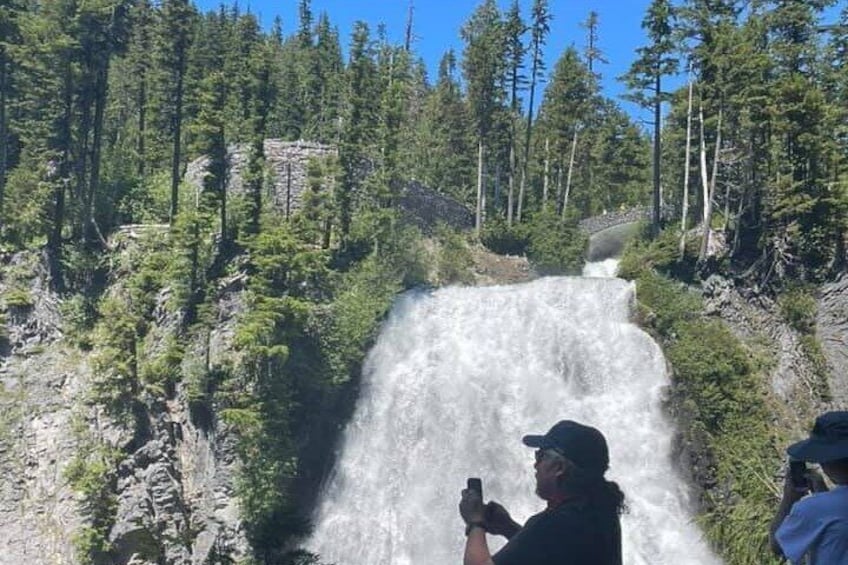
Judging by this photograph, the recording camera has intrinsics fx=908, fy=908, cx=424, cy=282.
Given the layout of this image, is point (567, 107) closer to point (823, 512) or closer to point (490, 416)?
point (490, 416)

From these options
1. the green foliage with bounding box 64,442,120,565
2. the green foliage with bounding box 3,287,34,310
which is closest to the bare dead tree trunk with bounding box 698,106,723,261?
the green foliage with bounding box 64,442,120,565

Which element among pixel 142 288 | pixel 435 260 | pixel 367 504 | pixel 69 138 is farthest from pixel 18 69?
pixel 367 504

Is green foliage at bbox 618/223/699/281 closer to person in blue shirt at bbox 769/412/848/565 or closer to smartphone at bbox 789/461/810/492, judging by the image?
smartphone at bbox 789/461/810/492

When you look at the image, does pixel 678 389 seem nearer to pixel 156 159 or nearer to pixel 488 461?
pixel 488 461

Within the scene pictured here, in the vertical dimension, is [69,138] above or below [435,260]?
above

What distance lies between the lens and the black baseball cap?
12.2 feet

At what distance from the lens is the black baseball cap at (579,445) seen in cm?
372

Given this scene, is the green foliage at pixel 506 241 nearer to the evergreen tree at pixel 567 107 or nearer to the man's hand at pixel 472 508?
the evergreen tree at pixel 567 107

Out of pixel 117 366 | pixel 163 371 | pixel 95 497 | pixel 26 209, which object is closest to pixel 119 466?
pixel 95 497

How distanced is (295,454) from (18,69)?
20230 mm

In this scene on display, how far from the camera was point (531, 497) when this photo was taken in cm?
2191

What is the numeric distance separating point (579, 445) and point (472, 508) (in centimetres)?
52

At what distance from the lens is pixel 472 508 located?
12.5 feet

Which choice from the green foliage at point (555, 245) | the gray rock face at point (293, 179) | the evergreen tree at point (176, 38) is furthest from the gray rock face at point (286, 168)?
the green foliage at point (555, 245)
